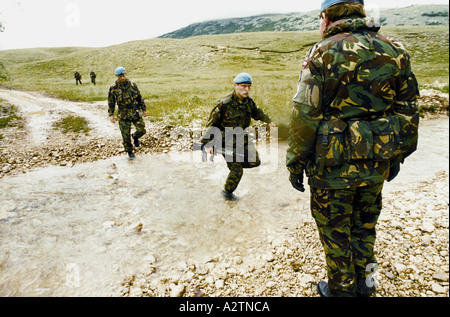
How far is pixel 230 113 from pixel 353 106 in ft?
Result: 8.68

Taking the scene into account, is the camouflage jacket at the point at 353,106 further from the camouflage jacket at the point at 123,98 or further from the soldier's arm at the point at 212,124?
the camouflage jacket at the point at 123,98

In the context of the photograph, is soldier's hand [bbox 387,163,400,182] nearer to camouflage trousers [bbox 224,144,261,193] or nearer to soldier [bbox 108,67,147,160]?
camouflage trousers [bbox 224,144,261,193]

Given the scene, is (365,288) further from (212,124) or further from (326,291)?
(212,124)

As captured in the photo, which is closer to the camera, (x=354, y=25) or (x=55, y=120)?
(x=354, y=25)

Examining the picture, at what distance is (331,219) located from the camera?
2.55m

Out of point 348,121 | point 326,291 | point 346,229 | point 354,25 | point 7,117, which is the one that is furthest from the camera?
point 7,117

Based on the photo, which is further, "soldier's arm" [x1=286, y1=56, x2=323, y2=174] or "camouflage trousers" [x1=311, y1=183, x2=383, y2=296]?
"camouflage trousers" [x1=311, y1=183, x2=383, y2=296]

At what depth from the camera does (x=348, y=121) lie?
2.35 meters

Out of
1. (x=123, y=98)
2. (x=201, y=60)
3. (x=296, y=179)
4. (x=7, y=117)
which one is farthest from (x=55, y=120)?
(x=201, y=60)

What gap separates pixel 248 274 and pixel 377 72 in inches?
109

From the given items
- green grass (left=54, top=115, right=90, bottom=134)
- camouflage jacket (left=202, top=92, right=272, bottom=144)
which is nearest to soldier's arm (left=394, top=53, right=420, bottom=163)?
camouflage jacket (left=202, top=92, right=272, bottom=144)

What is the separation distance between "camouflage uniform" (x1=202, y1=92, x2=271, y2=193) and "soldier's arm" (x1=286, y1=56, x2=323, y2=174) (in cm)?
226

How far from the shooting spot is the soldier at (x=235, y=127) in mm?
4539

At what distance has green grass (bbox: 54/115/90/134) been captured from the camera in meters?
10.3
